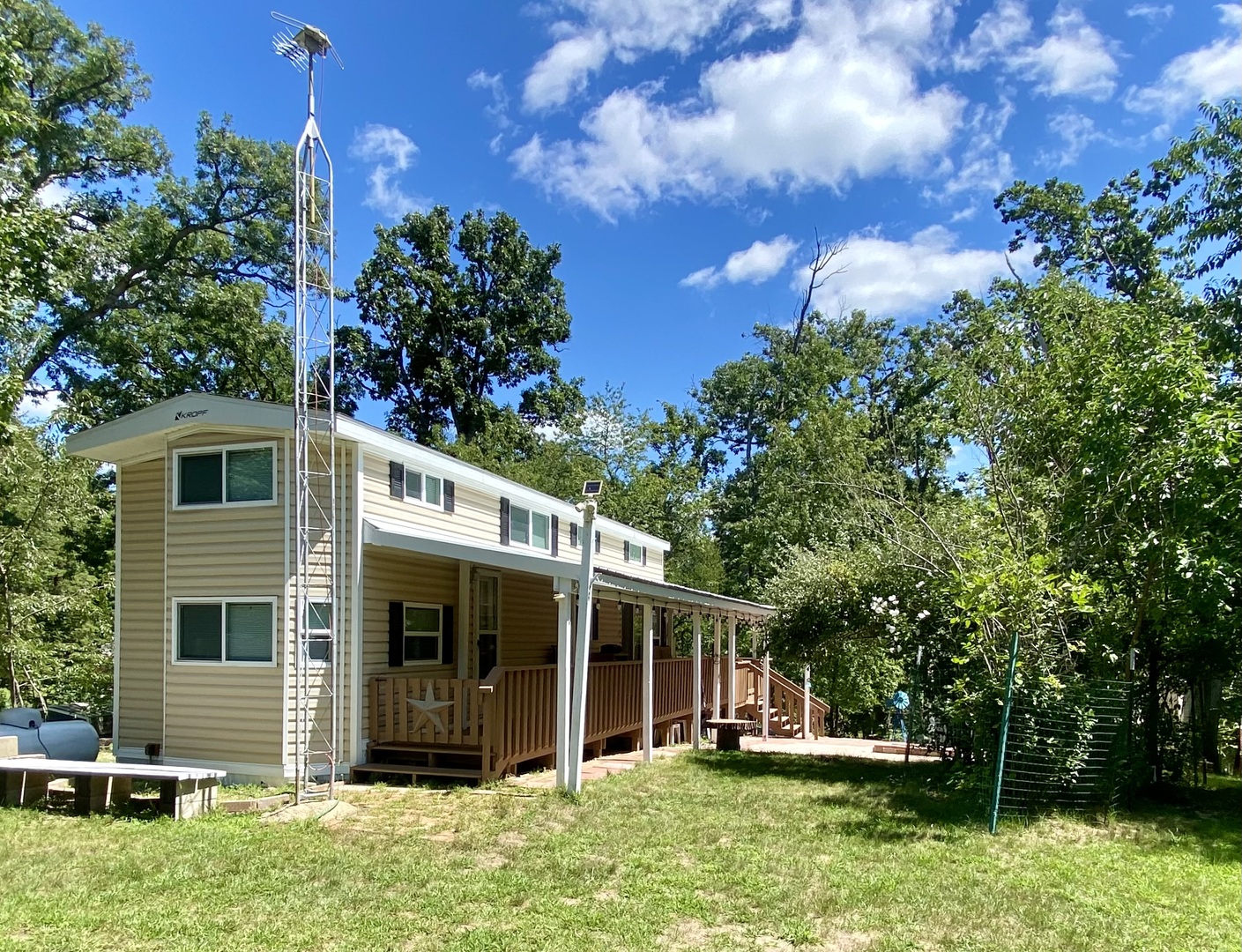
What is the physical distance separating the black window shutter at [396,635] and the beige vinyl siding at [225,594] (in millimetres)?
1469

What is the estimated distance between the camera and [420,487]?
38.3 feet

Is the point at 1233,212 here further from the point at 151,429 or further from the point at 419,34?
the point at 151,429

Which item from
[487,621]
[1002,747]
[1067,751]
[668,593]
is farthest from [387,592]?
[1067,751]

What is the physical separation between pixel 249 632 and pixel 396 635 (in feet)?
5.87

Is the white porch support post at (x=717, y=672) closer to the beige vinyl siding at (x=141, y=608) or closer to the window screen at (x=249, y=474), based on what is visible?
the window screen at (x=249, y=474)

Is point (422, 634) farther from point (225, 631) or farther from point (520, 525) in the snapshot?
point (520, 525)

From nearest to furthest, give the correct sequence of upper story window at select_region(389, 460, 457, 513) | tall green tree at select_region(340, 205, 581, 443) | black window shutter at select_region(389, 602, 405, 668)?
black window shutter at select_region(389, 602, 405, 668), upper story window at select_region(389, 460, 457, 513), tall green tree at select_region(340, 205, 581, 443)

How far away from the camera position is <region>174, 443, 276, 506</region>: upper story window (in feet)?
33.5

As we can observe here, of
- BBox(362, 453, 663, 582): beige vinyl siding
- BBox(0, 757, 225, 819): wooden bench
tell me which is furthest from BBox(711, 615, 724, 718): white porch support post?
BBox(0, 757, 225, 819): wooden bench

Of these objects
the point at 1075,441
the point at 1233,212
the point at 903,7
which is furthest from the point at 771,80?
the point at 1075,441

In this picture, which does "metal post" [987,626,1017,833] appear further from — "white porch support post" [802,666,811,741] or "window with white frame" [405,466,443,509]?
"white porch support post" [802,666,811,741]

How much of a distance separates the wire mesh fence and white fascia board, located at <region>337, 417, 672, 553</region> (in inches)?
302

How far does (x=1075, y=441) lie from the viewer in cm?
1004

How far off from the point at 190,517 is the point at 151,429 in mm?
1162
